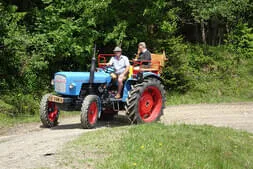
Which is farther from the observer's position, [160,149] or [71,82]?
[71,82]

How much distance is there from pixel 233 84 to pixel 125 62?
34.8 feet

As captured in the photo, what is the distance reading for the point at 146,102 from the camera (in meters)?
12.7

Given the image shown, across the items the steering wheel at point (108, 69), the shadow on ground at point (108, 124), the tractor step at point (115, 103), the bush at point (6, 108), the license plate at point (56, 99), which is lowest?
the shadow on ground at point (108, 124)

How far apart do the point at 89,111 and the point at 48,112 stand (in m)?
1.36

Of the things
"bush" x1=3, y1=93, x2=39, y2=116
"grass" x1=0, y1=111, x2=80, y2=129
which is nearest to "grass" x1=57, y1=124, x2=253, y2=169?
"grass" x1=0, y1=111, x2=80, y2=129

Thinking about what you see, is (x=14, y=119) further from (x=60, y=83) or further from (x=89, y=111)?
(x=89, y=111)

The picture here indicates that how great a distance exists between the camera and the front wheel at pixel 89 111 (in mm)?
11125

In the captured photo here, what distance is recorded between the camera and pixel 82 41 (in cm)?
1781

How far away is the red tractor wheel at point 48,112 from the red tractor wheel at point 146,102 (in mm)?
1968

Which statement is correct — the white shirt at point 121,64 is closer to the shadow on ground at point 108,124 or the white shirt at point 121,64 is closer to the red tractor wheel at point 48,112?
the shadow on ground at point 108,124

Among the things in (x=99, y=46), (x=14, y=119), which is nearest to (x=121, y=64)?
(x=14, y=119)

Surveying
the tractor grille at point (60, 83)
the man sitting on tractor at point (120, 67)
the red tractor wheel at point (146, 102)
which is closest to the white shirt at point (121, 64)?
the man sitting on tractor at point (120, 67)

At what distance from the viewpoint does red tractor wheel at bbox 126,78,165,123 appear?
12031 millimetres

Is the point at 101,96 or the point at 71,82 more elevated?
the point at 71,82
